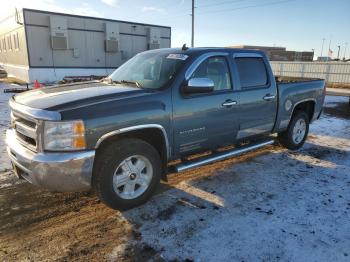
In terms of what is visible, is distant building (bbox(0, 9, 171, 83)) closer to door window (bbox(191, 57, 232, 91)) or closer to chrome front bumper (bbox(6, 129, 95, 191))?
door window (bbox(191, 57, 232, 91))

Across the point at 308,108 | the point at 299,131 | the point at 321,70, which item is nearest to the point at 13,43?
the point at 321,70

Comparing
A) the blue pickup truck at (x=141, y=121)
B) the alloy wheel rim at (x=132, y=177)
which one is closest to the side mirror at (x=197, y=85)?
the blue pickup truck at (x=141, y=121)

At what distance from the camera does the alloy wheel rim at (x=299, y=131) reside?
20.4 feet

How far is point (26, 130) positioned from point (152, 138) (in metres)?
1.45

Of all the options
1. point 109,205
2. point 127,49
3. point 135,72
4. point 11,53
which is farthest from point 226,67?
point 11,53

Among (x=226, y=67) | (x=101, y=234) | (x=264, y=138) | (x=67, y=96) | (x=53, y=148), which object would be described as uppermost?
(x=226, y=67)

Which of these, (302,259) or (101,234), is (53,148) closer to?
(101,234)

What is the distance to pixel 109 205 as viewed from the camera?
11.7ft

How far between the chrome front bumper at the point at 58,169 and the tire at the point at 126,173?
0.54ft

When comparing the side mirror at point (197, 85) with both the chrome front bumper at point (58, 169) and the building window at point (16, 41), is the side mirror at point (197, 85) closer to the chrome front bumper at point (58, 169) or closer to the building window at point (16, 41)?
the chrome front bumper at point (58, 169)

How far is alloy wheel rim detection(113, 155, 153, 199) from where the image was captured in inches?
140

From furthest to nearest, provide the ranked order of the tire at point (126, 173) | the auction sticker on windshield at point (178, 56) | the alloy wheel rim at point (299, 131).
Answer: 1. the alloy wheel rim at point (299, 131)
2. the auction sticker on windshield at point (178, 56)
3. the tire at point (126, 173)

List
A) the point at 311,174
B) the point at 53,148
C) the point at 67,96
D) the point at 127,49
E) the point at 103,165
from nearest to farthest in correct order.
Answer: the point at 53,148
the point at 103,165
the point at 67,96
the point at 311,174
the point at 127,49

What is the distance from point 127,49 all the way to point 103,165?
26206 millimetres
